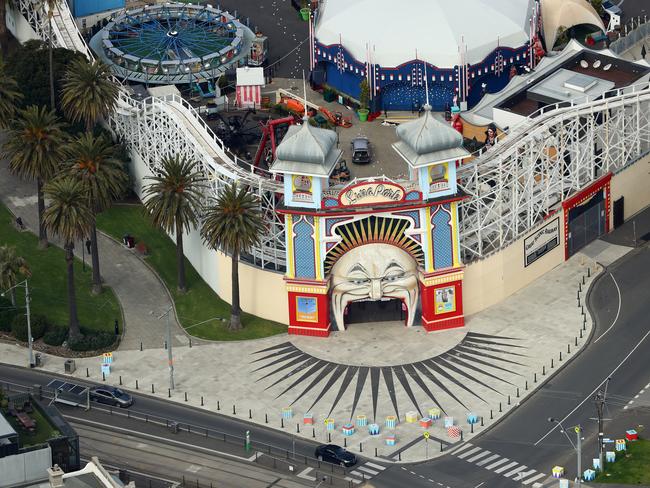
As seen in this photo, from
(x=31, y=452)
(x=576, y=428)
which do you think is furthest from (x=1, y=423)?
(x=576, y=428)

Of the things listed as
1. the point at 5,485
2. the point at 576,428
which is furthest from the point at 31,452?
the point at 576,428

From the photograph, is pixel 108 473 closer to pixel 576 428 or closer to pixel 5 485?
pixel 5 485

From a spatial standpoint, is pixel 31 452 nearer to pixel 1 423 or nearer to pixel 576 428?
pixel 1 423

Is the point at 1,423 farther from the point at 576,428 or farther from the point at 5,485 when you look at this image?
the point at 576,428

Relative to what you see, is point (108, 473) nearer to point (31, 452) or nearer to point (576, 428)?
point (31, 452)

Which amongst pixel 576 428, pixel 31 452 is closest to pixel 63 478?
pixel 31 452

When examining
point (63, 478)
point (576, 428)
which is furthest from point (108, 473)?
point (576, 428)

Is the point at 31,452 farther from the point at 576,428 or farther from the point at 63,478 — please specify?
the point at 576,428
